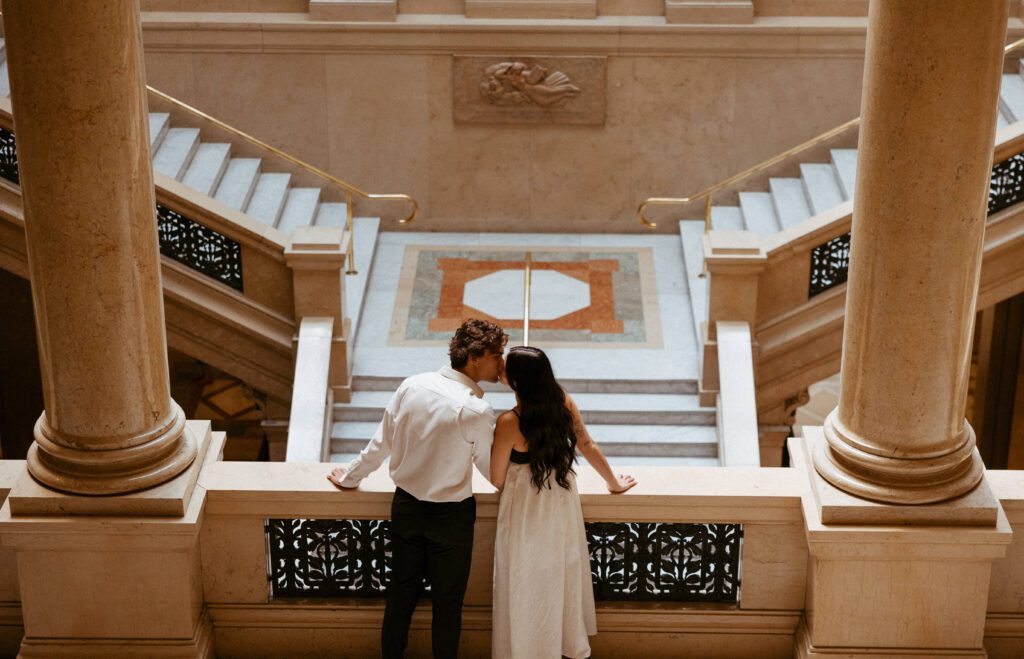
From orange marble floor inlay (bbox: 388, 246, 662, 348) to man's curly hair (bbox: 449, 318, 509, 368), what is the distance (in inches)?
227

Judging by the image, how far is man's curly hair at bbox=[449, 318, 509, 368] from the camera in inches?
205

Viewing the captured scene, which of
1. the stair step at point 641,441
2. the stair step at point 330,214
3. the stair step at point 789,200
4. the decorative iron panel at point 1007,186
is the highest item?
the decorative iron panel at point 1007,186

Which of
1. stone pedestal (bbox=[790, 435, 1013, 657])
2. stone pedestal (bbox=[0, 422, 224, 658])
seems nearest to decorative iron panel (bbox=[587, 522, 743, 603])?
stone pedestal (bbox=[790, 435, 1013, 657])

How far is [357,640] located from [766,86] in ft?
27.6

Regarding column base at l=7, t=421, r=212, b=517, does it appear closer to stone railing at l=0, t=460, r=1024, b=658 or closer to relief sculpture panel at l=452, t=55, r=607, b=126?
stone railing at l=0, t=460, r=1024, b=658

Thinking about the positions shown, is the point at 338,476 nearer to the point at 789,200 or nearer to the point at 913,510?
the point at 913,510

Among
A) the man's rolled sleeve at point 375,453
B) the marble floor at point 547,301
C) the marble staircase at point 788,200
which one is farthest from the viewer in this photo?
the marble staircase at point 788,200

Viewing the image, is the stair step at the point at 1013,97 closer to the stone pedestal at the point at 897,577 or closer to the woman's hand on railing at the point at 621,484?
the stone pedestal at the point at 897,577

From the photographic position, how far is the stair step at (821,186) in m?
12.1

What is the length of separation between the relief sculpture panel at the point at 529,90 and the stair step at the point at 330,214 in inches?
57.2

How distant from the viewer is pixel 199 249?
10594 millimetres

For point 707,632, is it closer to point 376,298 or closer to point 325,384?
point 325,384

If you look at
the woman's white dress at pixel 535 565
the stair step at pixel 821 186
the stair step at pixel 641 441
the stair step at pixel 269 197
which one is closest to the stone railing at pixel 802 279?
the stair step at pixel 641 441

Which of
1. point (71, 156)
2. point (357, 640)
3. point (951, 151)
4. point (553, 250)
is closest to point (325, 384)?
point (553, 250)
